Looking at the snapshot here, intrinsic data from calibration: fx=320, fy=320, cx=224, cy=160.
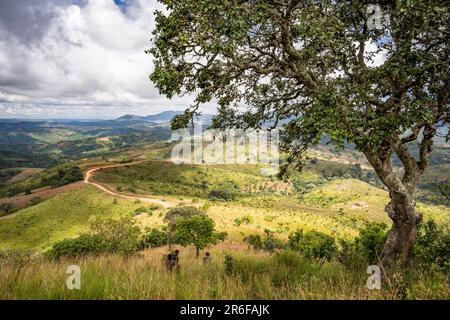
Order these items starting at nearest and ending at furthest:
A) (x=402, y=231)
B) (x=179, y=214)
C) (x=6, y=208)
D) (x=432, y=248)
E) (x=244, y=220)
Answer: (x=402, y=231), (x=432, y=248), (x=179, y=214), (x=244, y=220), (x=6, y=208)

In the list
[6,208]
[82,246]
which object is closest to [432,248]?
[82,246]

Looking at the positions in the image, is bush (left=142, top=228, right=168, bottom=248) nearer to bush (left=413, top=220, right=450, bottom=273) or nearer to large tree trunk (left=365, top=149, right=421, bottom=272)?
bush (left=413, top=220, right=450, bottom=273)

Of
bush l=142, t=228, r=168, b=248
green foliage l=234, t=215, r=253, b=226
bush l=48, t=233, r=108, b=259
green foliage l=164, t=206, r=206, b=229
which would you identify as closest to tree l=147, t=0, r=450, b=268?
bush l=48, t=233, r=108, b=259

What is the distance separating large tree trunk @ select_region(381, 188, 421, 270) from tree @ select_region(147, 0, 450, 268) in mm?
31

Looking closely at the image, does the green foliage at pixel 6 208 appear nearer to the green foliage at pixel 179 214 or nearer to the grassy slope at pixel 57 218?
the grassy slope at pixel 57 218

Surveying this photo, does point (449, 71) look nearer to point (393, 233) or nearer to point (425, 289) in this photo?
point (393, 233)

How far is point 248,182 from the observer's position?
190 m

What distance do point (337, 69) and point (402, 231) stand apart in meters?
6.06

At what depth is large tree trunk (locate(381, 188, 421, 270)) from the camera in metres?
10.2

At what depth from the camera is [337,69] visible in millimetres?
11805

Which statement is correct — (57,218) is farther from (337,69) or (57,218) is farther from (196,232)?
(337,69)

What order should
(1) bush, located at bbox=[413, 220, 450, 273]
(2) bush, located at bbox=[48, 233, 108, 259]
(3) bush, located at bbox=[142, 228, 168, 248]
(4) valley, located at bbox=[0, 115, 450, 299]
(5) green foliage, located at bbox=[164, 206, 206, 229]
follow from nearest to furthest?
1. (4) valley, located at bbox=[0, 115, 450, 299]
2. (1) bush, located at bbox=[413, 220, 450, 273]
3. (2) bush, located at bbox=[48, 233, 108, 259]
4. (3) bush, located at bbox=[142, 228, 168, 248]
5. (5) green foliage, located at bbox=[164, 206, 206, 229]

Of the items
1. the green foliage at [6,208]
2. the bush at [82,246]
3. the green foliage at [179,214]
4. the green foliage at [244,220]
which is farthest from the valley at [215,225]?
the bush at [82,246]

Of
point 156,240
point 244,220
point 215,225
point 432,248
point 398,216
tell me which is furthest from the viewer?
point 244,220
